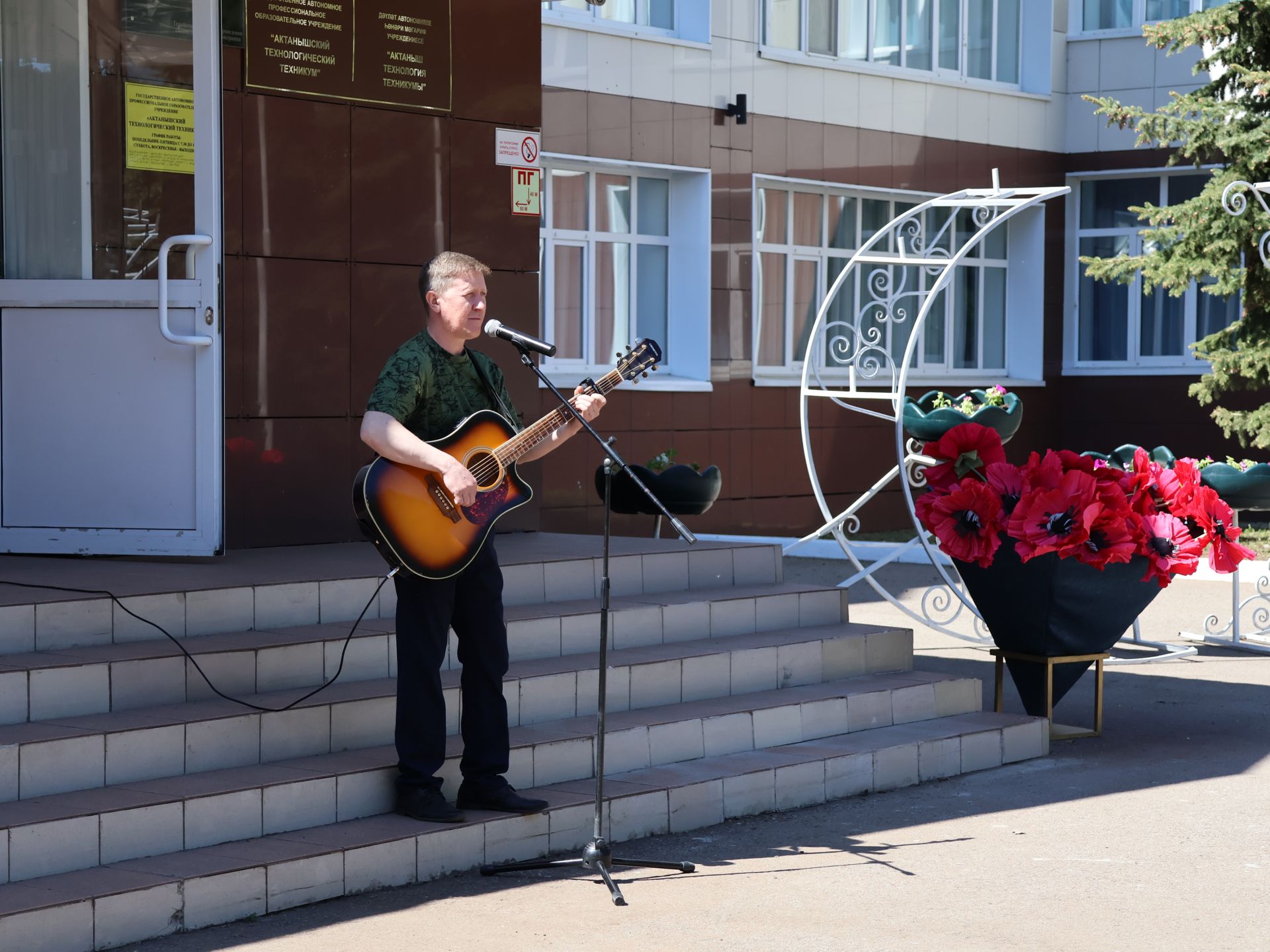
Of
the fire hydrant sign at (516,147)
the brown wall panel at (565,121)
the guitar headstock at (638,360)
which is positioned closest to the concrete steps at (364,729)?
the guitar headstock at (638,360)

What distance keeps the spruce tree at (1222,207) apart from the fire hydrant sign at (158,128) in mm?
10069

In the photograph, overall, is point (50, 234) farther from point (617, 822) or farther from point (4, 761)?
point (617, 822)

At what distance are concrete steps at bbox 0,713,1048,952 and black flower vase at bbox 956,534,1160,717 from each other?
318 mm

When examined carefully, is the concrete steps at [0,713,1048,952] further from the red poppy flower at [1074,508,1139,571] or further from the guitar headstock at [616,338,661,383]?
the guitar headstock at [616,338,661,383]

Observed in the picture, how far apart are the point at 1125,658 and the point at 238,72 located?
5504 millimetres

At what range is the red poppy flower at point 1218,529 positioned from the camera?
7078 millimetres

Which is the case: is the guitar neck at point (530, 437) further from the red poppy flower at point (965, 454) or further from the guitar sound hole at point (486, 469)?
the red poppy flower at point (965, 454)

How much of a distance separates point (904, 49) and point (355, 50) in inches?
416

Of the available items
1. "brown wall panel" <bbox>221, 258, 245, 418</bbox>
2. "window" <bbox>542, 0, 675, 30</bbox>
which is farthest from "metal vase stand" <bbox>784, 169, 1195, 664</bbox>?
"brown wall panel" <bbox>221, 258, 245, 418</bbox>

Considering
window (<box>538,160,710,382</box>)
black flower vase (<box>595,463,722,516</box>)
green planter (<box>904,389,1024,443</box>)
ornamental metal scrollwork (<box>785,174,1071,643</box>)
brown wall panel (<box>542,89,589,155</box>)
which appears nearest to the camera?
green planter (<box>904,389,1024,443</box>)

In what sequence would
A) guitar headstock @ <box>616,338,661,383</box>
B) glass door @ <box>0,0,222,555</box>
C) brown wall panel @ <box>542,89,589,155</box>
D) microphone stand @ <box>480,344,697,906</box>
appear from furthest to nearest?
brown wall panel @ <box>542,89,589,155</box> < glass door @ <box>0,0,222,555</box> < guitar headstock @ <box>616,338,661,383</box> < microphone stand @ <box>480,344,697,906</box>

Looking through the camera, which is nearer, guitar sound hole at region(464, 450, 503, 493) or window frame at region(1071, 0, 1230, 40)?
guitar sound hole at region(464, 450, 503, 493)

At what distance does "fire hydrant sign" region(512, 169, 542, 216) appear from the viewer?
8.52 m

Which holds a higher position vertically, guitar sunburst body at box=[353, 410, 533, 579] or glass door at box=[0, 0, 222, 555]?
glass door at box=[0, 0, 222, 555]
